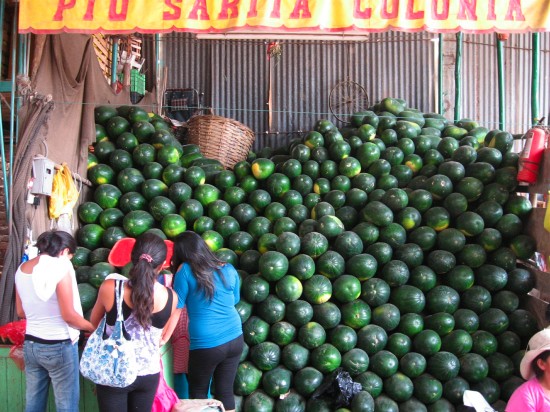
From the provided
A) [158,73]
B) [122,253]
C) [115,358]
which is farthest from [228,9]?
[158,73]

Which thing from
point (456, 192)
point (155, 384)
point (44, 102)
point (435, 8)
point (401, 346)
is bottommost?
point (401, 346)

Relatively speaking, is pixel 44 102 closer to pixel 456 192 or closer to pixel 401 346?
pixel 401 346

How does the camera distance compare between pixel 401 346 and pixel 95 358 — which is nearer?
pixel 95 358

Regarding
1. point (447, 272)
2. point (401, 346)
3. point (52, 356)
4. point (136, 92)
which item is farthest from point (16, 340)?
point (136, 92)

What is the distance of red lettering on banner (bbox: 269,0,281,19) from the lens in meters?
4.41

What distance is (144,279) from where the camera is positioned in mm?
2752

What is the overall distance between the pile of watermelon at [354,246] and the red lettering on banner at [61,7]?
229 cm

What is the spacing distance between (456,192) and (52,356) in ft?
14.9

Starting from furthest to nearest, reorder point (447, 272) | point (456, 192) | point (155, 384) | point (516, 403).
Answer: point (456, 192)
point (447, 272)
point (155, 384)
point (516, 403)

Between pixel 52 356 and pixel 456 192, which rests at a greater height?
pixel 456 192

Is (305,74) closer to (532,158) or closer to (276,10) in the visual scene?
(532,158)

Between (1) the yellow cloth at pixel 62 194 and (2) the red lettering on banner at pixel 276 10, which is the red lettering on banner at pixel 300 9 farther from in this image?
(1) the yellow cloth at pixel 62 194

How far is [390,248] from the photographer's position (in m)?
5.48

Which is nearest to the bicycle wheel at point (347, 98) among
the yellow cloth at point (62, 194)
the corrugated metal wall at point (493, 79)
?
the corrugated metal wall at point (493, 79)
